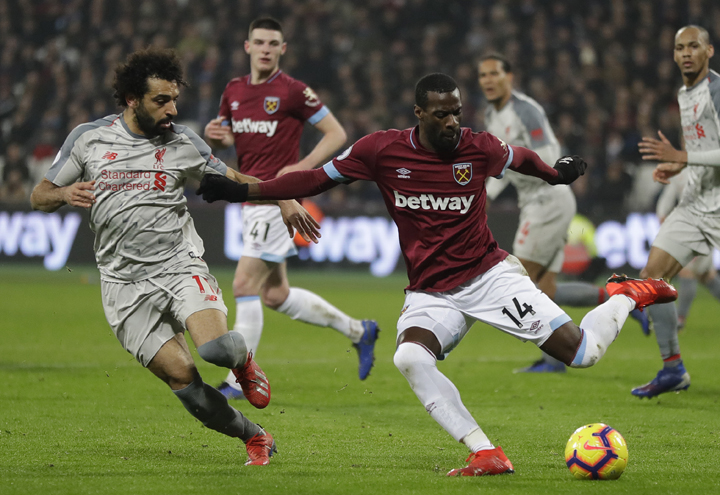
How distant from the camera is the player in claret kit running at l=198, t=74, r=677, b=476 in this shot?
461 centimetres

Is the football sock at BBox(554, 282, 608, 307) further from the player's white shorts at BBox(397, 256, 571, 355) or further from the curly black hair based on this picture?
the curly black hair

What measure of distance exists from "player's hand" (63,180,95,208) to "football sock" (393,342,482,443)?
5.30ft

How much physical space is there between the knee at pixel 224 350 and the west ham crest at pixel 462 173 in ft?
4.37

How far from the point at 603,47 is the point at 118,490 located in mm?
17952

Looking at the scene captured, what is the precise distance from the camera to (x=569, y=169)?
4926 mm

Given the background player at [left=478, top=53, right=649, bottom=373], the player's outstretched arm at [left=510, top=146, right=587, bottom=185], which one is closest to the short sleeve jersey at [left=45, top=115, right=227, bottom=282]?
the player's outstretched arm at [left=510, top=146, right=587, bottom=185]

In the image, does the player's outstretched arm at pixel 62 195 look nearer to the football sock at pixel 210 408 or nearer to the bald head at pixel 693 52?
the football sock at pixel 210 408

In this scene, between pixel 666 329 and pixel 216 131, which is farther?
pixel 666 329

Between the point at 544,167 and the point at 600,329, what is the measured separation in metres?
0.88

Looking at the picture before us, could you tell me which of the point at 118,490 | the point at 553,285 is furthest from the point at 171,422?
the point at 553,285

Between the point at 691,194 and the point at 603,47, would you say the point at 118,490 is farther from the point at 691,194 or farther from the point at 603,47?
the point at 603,47

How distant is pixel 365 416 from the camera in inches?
243

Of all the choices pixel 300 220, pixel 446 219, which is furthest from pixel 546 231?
pixel 300 220

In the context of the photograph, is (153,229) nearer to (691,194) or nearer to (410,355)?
(410,355)
